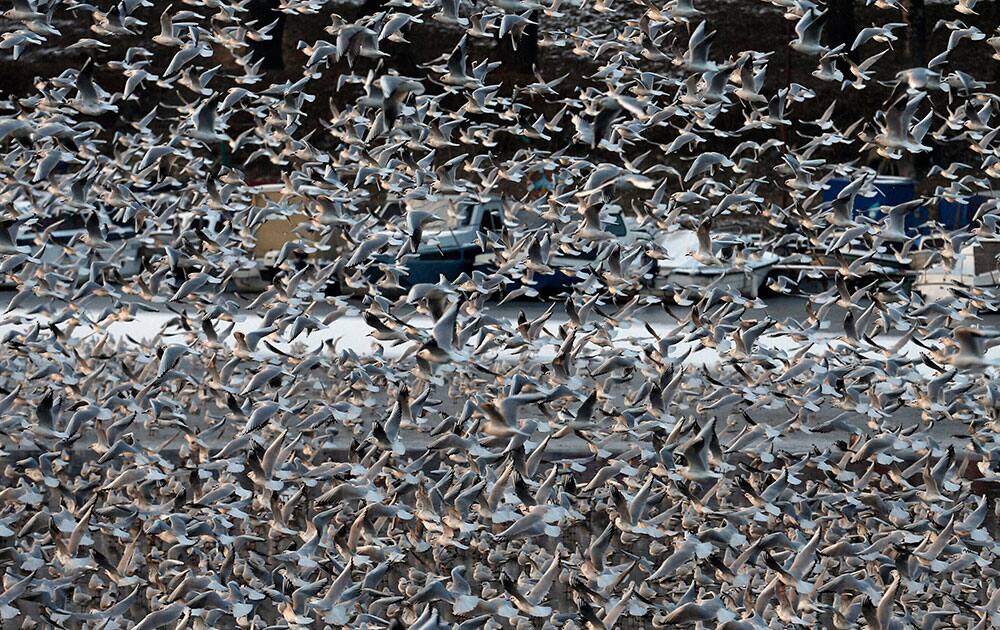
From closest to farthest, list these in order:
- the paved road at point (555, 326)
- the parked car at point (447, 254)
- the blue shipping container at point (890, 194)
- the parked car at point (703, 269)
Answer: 1. the paved road at point (555, 326)
2. the parked car at point (703, 269)
3. the parked car at point (447, 254)
4. the blue shipping container at point (890, 194)

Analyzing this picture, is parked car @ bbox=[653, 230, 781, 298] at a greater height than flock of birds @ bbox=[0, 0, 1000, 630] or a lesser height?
lesser


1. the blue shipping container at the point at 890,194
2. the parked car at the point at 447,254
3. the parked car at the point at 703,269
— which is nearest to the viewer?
the parked car at the point at 703,269

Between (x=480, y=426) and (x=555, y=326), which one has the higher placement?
(x=480, y=426)

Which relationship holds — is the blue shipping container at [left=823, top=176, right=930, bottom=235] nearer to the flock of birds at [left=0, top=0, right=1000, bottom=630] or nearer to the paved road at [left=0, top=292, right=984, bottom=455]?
the paved road at [left=0, top=292, right=984, bottom=455]

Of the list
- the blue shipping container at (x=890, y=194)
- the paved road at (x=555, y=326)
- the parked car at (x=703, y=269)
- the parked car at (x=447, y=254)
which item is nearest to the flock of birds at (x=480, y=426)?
the paved road at (x=555, y=326)

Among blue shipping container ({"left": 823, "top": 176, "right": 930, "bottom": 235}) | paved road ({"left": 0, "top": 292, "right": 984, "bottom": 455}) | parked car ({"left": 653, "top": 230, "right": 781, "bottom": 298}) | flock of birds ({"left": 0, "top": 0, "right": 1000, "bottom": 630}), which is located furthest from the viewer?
blue shipping container ({"left": 823, "top": 176, "right": 930, "bottom": 235})

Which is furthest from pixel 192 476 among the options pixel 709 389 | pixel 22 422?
pixel 709 389

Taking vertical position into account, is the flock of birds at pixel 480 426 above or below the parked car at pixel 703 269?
above

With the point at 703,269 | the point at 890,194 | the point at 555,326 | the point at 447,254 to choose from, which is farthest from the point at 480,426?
the point at 890,194

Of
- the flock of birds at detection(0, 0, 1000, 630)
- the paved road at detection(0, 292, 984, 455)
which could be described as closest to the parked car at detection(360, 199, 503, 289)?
the paved road at detection(0, 292, 984, 455)

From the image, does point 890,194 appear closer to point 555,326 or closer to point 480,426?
point 555,326

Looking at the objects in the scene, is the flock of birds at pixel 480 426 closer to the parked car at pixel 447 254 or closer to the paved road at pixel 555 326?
the paved road at pixel 555 326

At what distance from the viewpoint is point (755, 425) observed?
912 cm

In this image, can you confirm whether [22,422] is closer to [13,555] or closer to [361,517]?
[13,555]
